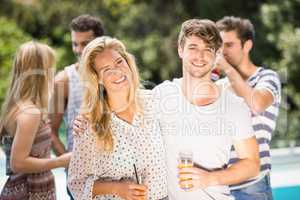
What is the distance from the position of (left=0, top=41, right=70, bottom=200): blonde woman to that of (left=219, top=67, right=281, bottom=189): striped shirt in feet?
2.75

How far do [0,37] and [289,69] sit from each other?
5201mm

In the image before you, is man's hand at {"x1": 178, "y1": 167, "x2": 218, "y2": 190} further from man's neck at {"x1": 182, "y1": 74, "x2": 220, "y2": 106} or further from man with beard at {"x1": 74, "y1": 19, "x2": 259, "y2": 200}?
man's neck at {"x1": 182, "y1": 74, "x2": 220, "y2": 106}

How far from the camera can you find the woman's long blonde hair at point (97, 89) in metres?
1.88

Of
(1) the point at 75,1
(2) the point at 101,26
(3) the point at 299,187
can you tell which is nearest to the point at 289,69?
(1) the point at 75,1

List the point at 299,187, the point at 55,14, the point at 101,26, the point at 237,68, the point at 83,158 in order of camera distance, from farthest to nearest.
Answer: the point at 55,14 < the point at 299,187 < the point at 101,26 < the point at 237,68 < the point at 83,158

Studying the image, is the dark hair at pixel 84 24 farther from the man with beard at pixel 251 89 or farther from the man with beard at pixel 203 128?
the man with beard at pixel 203 128

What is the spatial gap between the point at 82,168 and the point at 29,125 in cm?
42

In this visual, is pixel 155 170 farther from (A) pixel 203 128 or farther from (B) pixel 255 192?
(B) pixel 255 192

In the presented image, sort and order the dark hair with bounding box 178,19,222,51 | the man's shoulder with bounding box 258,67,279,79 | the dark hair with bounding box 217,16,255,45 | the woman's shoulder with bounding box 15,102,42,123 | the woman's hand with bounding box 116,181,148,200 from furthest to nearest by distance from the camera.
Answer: the dark hair with bounding box 217,16,255,45 → the man's shoulder with bounding box 258,67,279,79 → the woman's shoulder with bounding box 15,102,42,123 → the dark hair with bounding box 178,19,222,51 → the woman's hand with bounding box 116,181,148,200

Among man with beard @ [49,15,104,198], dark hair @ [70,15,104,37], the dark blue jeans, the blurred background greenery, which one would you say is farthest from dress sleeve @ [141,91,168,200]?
the blurred background greenery

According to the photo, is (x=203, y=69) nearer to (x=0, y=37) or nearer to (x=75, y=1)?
(x=0, y=37)

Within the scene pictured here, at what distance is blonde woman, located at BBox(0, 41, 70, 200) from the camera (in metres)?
2.18

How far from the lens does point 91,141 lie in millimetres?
1854

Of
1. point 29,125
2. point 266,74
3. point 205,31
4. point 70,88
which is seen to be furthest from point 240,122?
point 70,88
